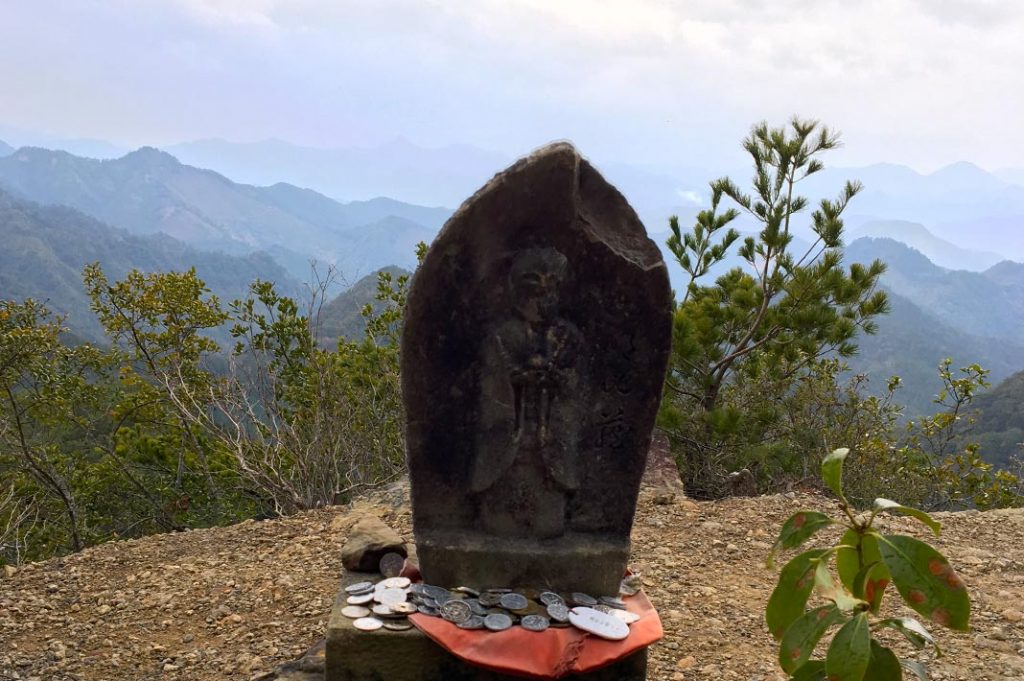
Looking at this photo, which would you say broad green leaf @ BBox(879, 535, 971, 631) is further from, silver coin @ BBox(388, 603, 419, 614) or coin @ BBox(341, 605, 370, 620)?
coin @ BBox(341, 605, 370, 620)

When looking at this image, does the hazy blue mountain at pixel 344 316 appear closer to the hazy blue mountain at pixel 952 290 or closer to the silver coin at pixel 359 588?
the silver coin at pixel 359 588

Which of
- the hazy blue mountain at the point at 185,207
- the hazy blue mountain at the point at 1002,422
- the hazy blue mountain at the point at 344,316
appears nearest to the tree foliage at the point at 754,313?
the hazy blue mountain at the point at 1002,422

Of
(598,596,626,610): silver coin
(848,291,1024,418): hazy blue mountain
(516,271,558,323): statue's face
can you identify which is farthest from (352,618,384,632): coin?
(848,291,1024,418): hazy blue mountain

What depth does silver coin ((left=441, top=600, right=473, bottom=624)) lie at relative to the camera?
3.14 meters

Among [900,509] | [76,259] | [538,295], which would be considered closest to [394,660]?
[538,295]

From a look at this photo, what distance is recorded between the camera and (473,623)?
311 centimetres

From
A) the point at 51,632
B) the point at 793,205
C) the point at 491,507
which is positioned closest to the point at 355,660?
the point at 491,507

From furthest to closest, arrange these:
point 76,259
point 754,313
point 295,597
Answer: point 76,259, point 754,313, point 295,597

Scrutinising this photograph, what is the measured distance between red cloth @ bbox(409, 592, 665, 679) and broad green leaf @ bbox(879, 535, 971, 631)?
128cm

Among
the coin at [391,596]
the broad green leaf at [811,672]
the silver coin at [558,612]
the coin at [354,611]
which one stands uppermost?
the broad green leaf at [811,672]

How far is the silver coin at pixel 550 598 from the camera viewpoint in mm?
3256

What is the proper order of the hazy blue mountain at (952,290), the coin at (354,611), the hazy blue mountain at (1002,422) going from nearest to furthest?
the coin at (354,611), the hazy blue mountain at (1002,422), the hazy blue mountain at (952,290)

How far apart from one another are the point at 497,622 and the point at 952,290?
9466 centimetres

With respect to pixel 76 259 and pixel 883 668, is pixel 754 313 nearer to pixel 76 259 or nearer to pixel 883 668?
pixel 883 668
